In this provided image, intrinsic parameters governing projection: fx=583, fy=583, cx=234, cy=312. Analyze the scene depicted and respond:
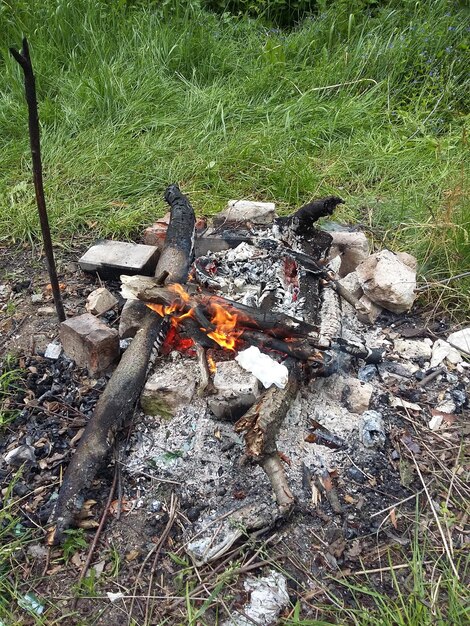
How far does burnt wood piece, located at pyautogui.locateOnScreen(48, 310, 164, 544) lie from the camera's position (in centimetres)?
212

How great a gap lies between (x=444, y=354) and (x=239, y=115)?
2.69 meters

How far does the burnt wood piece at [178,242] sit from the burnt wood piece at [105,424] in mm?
331

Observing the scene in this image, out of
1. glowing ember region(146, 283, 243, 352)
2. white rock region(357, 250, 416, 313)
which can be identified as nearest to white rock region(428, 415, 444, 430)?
white rock region(357, 250, 416, 313)

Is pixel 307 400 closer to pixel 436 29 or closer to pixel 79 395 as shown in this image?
pixel 79 395

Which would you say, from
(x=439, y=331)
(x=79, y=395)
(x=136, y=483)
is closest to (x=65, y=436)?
(x=79, y=395)

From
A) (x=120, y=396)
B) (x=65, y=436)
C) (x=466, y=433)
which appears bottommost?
(x=466, y=433)

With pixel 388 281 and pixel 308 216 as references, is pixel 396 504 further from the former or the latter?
pixel 308 216

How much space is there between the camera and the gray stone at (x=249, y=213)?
3.40m

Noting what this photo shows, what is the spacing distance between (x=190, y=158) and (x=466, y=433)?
277 centimetres

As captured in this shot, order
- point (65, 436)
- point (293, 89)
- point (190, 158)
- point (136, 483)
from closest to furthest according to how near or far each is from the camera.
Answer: point (136, 483)
point (65, 436)
point (190, 158)
point (293, 89)

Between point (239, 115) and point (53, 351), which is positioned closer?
point (53, 351)

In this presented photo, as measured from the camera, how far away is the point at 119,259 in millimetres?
3230

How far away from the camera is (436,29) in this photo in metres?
5.11

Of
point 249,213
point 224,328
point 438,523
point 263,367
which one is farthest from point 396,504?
point 249,213
